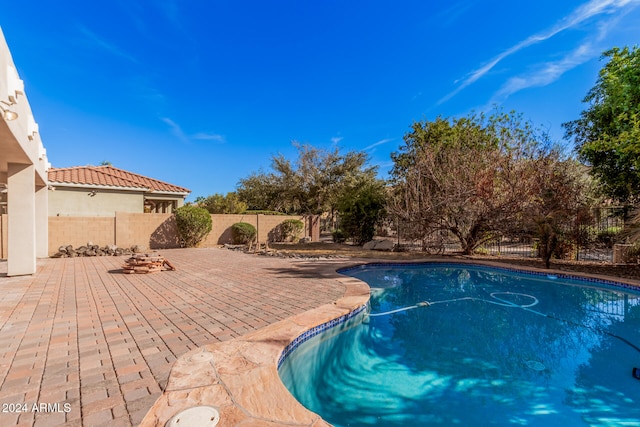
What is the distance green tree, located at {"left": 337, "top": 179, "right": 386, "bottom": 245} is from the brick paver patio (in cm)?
957

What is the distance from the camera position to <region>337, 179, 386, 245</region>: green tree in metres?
17.8

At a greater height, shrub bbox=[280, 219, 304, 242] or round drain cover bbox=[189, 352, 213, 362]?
shrub bbox=[280, 219, 304, 242]

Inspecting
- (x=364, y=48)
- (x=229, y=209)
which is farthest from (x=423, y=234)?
(x=229, y=209)

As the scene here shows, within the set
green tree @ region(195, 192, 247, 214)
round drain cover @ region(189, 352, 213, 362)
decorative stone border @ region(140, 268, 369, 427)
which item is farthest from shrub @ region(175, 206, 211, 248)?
round drain cover @ region(189, 352, 213, 362)

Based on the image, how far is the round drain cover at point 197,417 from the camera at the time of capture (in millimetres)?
2100

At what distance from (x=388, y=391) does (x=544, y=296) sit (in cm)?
661

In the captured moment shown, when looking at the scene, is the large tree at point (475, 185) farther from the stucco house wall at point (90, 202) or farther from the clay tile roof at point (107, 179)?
the stucco house wall at point (90, 202)

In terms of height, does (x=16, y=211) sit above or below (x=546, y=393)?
above

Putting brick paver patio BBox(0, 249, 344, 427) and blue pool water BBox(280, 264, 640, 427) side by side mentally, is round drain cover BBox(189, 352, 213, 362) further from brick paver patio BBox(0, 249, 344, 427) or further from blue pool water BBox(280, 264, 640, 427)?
blue pool water BBox(280, 264, 640, 427)

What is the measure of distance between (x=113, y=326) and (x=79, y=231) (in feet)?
39.7

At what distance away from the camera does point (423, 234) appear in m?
14.2

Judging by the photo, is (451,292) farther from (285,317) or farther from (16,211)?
(16,211)

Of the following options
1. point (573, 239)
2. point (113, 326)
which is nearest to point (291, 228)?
point (573, 239)

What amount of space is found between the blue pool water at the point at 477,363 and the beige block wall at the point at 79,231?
13452mm
